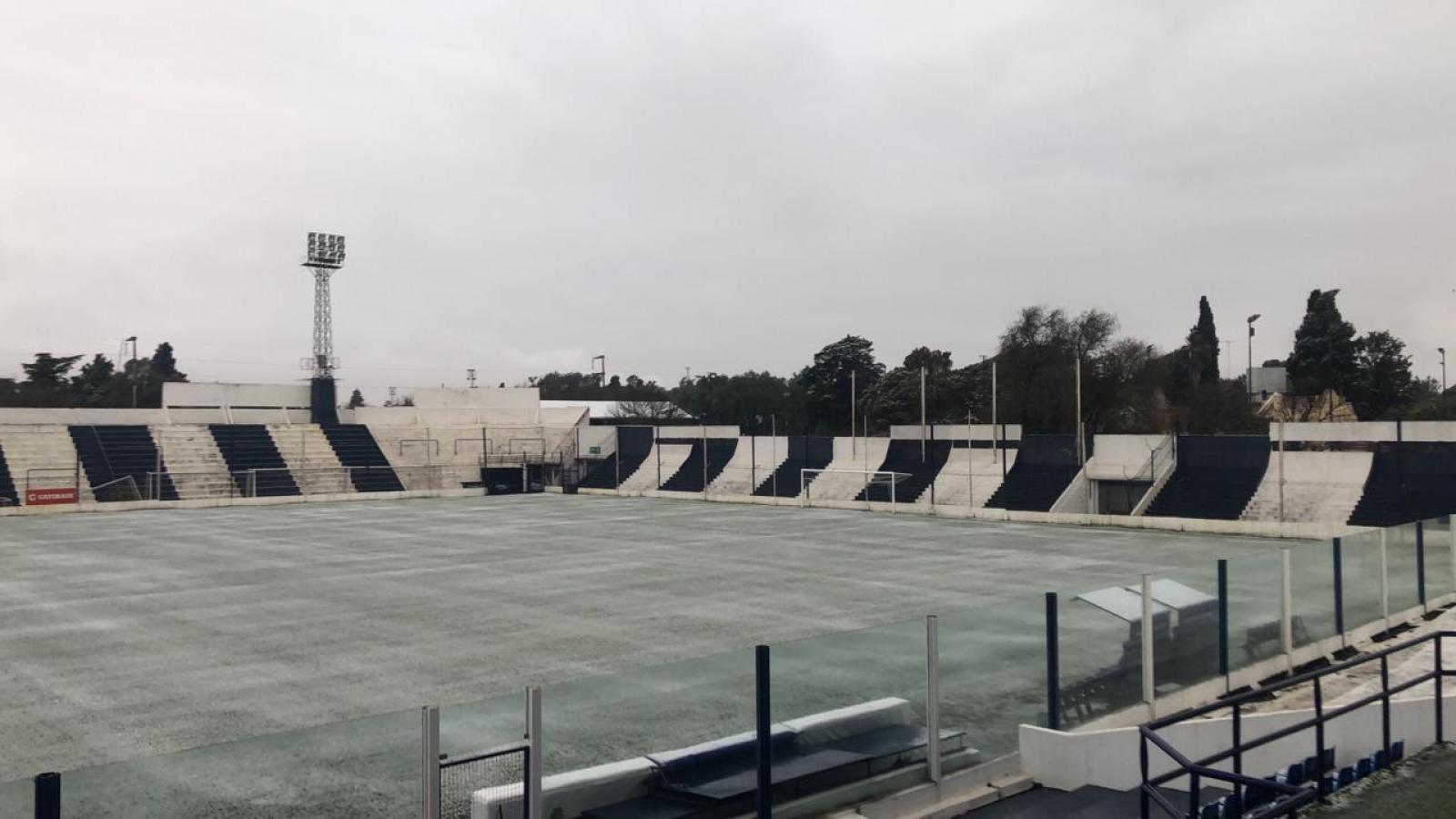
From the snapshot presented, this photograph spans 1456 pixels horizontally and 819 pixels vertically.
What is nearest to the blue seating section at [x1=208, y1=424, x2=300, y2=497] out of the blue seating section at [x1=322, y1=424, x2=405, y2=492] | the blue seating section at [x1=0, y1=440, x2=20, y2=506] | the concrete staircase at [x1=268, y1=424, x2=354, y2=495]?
the concrete staircase at [x1=268, y1=424, x2=354, y2=495]

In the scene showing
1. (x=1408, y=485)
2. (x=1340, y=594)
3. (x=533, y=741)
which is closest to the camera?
(x=533, y=741)

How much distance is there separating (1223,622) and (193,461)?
61.3 m

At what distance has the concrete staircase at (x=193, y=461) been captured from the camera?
58750mm

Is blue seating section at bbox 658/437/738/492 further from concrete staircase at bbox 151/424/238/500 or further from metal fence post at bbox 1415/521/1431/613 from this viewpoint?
metal fence post at bbox 1415/521/1431/613

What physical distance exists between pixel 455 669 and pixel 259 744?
29.5 ft

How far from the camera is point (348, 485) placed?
63562 millimetres

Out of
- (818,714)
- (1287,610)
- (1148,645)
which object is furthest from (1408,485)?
(818,714)

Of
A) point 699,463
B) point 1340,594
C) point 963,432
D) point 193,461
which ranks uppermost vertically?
point 963,432

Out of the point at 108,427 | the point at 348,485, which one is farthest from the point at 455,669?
the point at 108,427

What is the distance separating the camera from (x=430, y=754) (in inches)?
242

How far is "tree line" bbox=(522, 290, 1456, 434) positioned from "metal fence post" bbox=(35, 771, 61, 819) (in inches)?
1841

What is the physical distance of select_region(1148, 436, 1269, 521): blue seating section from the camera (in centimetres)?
4128

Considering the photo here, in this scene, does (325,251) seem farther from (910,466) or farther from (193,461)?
(910,466)

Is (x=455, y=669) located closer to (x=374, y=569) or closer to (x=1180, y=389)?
(x=374, y=569)
